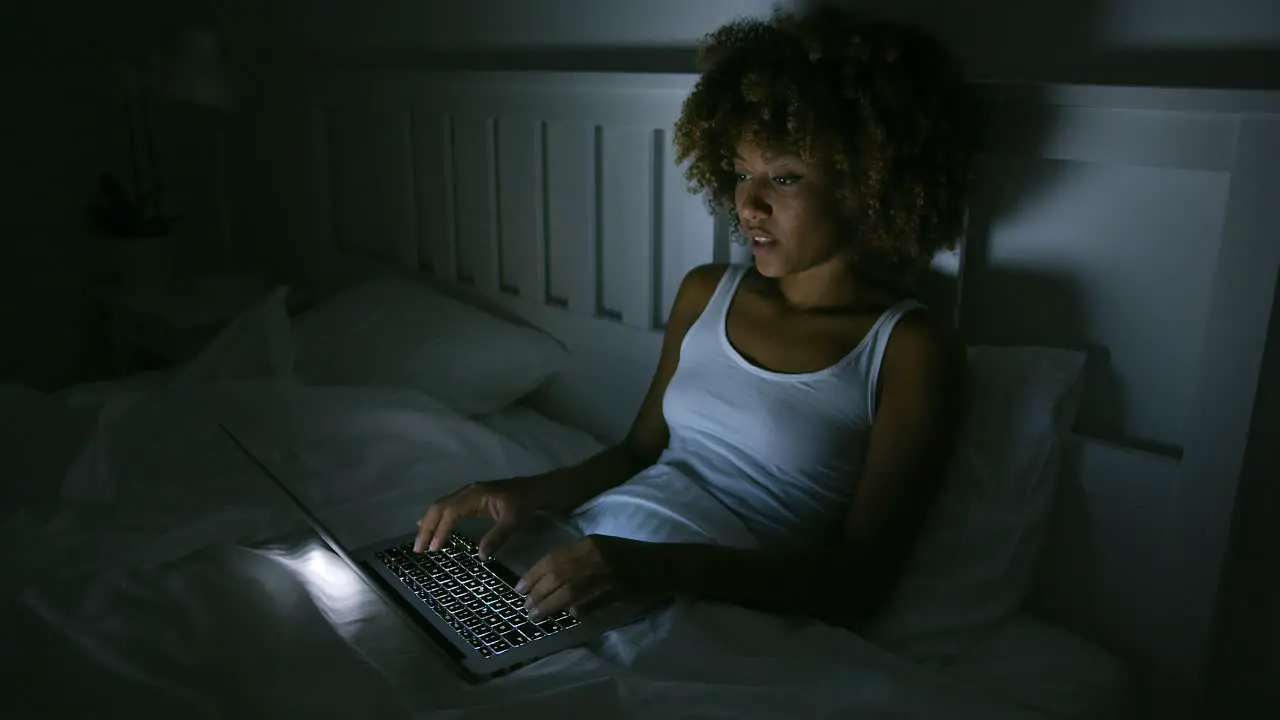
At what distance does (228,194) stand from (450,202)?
1.07 meters

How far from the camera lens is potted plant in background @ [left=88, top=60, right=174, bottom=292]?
89.9 inches

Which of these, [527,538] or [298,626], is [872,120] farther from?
[298,626]

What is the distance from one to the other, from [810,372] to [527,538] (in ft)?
1.08

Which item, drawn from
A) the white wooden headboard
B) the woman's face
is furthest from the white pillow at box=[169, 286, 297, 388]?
the woman's face

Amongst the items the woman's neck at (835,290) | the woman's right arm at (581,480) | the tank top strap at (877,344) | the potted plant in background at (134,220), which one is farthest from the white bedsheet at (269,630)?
the potted plant in background at (134,220)

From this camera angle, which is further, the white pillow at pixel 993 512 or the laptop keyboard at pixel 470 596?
the white pillow at pixel 993 512

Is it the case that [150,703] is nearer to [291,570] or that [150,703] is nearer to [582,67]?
[291,570]

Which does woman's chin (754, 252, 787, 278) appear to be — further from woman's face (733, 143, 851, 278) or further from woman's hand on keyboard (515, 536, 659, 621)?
woman's hand on keyboard (515, 536, 659, 621)

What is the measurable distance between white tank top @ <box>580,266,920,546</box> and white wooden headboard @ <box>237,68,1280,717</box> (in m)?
0.19

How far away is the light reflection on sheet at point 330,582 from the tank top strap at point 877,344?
494 millimetres

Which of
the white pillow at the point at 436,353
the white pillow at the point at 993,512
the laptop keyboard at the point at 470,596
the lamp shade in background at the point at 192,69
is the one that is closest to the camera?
the laptop keyboard at the point at 470,596

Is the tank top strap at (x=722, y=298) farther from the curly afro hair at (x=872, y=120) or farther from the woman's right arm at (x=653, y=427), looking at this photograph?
the curly afro hair at (x=872, y=120)

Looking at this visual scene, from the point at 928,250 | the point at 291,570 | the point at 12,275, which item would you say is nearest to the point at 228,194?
the point at 12,275

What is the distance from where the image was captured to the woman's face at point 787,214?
103 centimetres
